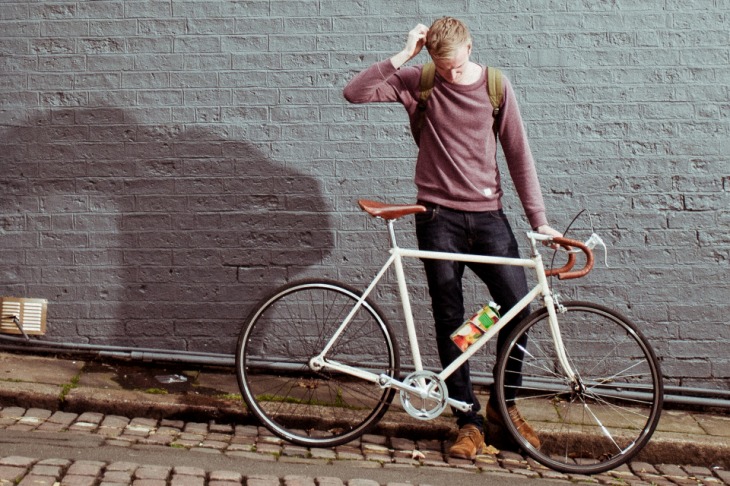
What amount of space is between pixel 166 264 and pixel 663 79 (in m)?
3.12

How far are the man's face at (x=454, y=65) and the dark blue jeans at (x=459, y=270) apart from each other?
606mm

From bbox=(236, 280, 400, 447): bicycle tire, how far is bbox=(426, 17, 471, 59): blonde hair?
118cm

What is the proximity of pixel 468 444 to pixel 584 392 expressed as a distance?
1.99 ft

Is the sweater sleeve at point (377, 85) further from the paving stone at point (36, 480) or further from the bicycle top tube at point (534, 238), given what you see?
the paving stone at point (36, 480)

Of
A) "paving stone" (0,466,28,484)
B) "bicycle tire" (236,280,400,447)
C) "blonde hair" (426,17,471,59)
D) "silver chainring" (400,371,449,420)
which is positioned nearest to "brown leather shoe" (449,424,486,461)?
"silver chainring" (400,371,449,420)

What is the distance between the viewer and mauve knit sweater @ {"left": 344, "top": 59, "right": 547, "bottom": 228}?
4.52 m

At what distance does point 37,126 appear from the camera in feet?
19.2

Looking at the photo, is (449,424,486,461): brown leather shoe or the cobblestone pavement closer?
the cobblestone pavement

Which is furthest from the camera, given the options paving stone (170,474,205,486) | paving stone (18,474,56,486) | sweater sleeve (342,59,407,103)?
sweater sleeve (342,59,407,103)

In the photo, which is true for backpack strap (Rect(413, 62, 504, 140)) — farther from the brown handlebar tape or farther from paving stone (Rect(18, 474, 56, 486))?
paving stone (Rect(18, 474, 56, 486))

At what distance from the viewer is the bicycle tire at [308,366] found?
4.64 m

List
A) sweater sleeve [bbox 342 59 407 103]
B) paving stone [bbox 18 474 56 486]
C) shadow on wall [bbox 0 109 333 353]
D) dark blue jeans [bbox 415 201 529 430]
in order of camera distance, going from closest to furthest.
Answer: paving stone [bbox 18 474 56 486]
sweater sleeve [bbox 342 59 407 103]
dark blue jeans [bbox 415 201 529 430]
shadow on wall [bbox 0 109 333 353]

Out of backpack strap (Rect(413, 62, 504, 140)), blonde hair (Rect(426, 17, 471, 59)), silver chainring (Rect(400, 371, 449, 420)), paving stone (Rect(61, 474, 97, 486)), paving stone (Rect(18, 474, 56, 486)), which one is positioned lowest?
paving stone (Rect(61, 474, 97, 486))

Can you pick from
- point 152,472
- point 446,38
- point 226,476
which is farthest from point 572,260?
point 152,472
